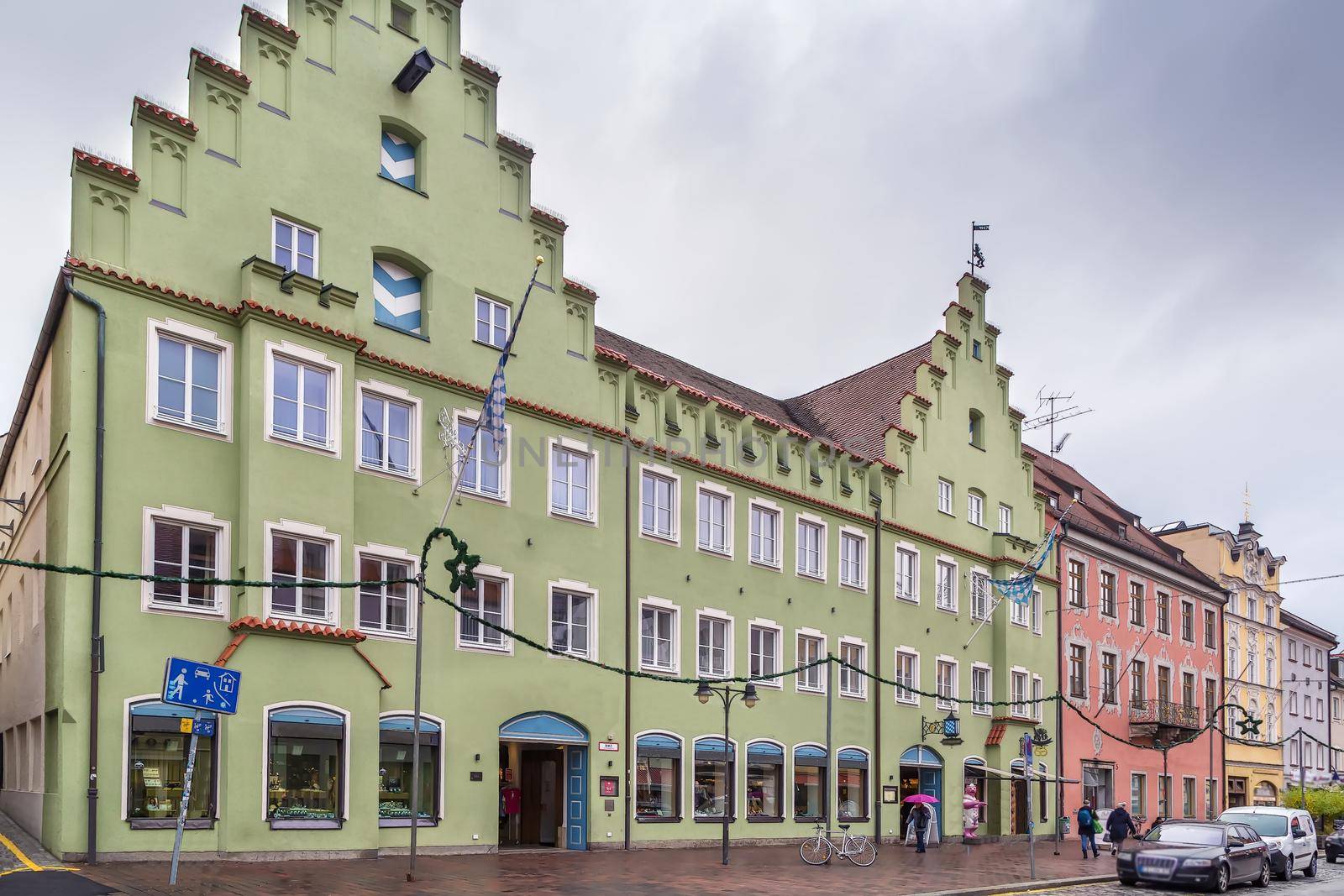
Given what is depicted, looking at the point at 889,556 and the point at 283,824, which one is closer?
the point at 283,824

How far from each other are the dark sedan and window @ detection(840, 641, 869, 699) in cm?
1006

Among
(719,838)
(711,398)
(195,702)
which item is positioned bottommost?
(719,838)

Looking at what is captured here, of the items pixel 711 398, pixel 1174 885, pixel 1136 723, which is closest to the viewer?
pixel 1174 885

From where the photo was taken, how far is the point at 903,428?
40844 mm

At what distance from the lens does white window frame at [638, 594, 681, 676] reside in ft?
103

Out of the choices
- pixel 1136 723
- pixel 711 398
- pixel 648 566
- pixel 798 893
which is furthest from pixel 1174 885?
pixel 1136 723

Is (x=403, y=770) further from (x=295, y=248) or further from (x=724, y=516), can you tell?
(x=724, y=516)

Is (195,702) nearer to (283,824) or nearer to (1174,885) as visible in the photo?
(283,824)

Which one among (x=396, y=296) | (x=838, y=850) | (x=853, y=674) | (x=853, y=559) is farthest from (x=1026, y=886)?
(x=396, y=296)

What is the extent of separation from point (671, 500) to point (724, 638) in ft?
13.2

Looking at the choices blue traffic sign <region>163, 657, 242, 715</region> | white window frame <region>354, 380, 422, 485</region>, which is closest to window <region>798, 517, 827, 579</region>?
white window frame <region>354, 380, 422, 485</region>

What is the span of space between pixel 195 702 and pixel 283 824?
21.9 ft

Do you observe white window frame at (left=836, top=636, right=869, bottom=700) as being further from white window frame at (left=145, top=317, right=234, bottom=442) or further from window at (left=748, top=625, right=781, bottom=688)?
white window frame at (left=145, top=317, right=234, bottom=442)

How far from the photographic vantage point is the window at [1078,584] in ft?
161
